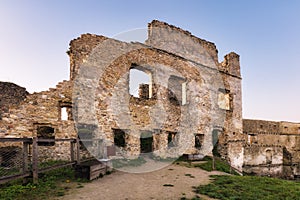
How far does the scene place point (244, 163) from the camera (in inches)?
733

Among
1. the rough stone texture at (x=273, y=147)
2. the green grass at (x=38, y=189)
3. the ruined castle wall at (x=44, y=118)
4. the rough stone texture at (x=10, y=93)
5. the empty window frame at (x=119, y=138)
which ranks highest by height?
the rough stone texture at (x=10, y=93)

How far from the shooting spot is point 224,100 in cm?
1888

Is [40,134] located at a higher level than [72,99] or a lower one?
lower


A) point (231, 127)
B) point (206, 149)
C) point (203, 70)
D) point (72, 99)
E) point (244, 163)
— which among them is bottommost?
point (244, 163)

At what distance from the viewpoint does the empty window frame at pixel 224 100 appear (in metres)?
18.6

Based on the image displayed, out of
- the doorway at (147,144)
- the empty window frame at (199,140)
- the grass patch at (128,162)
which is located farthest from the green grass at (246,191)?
the empty window frame at (199,140)

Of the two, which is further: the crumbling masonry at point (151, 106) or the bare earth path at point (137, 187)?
the crumbling masonry at point (151, 106)

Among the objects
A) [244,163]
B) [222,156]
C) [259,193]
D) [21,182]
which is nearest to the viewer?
[21,182]

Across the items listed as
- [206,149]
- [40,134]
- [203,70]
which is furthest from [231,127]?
[40,134]

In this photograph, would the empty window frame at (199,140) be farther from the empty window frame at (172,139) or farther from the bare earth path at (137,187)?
the bare earth path at (137,187)

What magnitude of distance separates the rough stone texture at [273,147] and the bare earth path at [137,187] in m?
12.5

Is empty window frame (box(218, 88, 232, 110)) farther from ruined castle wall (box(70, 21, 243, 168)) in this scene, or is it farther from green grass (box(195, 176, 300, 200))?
green grass (box(195, 176, 300, 200))

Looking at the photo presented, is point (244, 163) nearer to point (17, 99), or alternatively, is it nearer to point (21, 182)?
point (21, 182)

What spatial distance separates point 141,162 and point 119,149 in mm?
1429
